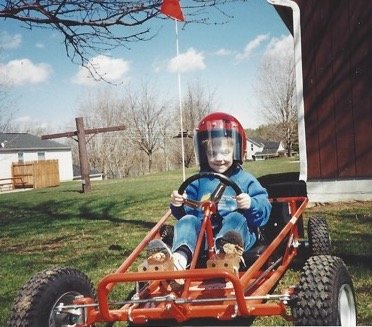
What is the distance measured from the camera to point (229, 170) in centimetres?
407

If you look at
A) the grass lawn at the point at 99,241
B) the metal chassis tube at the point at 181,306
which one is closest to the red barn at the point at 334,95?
the grass lawn at the point at 99,241

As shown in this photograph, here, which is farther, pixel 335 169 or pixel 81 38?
pixel 335 169

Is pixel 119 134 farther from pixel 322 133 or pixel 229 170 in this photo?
pixel 229 170

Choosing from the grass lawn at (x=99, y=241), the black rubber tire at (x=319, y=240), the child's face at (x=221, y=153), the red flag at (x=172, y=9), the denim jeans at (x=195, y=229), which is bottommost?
the grass lawn at (x=99, y=241)

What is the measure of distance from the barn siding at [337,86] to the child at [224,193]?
16.0 feet

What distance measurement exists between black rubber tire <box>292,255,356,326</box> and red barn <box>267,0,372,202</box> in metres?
5.93

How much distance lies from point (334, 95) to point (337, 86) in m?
0.17

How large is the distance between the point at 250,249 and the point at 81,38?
4923 millimetres

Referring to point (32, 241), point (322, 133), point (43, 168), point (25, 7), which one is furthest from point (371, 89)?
point (43, 168)

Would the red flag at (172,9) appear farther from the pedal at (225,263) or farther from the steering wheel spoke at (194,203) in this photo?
the pedal at (225,263)

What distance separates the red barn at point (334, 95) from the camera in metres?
8.16

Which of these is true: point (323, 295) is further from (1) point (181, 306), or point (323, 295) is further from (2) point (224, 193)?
(2) point (224, 193)

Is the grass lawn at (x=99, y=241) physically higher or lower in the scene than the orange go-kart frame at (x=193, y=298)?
lower

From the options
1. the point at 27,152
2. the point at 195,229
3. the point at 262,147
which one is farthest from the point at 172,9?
the point at 262,147
